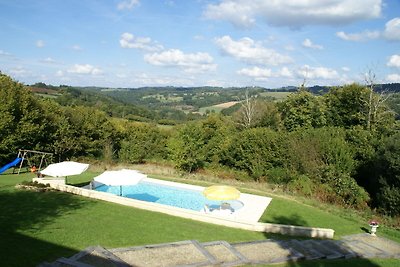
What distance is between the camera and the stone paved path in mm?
→ 7934

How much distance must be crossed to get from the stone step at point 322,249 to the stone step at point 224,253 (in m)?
2.56

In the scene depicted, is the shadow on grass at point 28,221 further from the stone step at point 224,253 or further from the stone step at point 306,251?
the stone step at point 306,251

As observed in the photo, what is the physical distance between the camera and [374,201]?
1989 centimetres

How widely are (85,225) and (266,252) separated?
538cm

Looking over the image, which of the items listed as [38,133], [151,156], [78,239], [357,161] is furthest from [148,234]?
[151,156]

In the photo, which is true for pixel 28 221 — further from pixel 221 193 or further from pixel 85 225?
pixel 221 193

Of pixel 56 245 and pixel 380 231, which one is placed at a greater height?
pixel 56 245

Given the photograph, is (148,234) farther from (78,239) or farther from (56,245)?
(56,245)

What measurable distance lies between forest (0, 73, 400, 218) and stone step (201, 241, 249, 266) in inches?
448

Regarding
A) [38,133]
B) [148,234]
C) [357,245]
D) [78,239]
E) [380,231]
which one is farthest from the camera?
[38,133]

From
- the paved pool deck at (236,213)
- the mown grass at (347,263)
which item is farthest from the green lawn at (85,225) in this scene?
the mown grass at (347,263)

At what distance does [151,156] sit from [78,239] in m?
24.3

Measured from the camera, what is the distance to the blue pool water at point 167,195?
17.9m

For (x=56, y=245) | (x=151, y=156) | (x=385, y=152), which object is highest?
(x=385, y=152)
